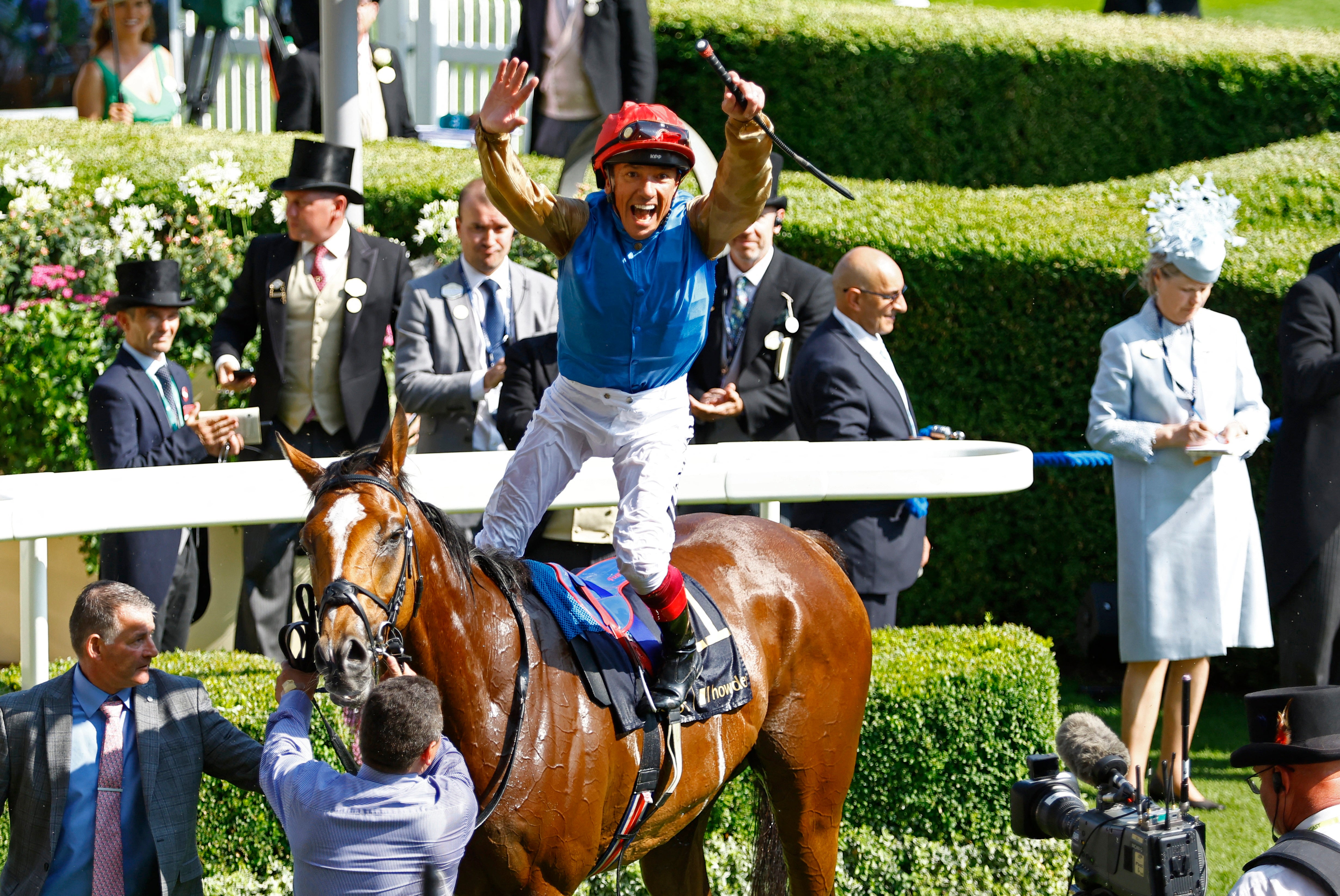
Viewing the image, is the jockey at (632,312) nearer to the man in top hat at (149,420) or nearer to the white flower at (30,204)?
the man in top hat at (149,420)

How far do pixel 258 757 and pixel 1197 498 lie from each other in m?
3.67

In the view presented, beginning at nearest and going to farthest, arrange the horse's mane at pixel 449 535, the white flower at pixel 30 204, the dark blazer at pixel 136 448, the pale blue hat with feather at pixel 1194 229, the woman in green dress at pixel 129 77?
the horse's mane at pixel 449 535
the dark blazer at pixel 136 448
the pale blue hat with feather at pixel 1194 229
the white flower at pixel 30 204
the woman in green dress at pixel 129 77

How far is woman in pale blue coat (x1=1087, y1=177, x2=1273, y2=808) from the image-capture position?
5555 millimetres

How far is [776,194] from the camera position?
678cm

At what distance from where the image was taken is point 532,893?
335 cm

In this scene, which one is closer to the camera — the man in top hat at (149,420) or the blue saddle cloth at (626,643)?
the blue saddle cloth at (626,643)

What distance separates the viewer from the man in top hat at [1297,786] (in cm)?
261

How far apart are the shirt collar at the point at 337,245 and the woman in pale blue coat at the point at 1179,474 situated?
10.0 feet

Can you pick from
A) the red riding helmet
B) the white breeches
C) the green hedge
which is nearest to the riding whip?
the red riding helmet

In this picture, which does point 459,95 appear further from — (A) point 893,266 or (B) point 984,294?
(A) point 893,266

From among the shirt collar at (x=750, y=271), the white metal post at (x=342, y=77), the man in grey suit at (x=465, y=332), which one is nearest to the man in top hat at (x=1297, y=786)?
the shirt collar at (x=750, y=271)

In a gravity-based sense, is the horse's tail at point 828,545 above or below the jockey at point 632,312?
below

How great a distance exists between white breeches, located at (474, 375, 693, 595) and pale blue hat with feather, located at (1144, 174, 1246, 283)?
106 inches

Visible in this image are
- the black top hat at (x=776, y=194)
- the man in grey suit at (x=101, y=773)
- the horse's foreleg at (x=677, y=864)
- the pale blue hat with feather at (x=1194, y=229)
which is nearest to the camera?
the man in grey suit at (x=101, y=773)
